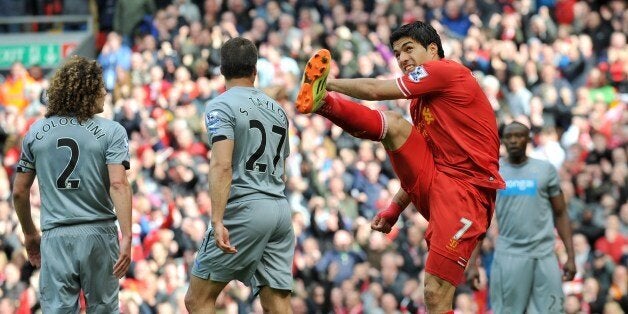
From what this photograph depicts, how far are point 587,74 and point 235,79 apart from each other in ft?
36.3

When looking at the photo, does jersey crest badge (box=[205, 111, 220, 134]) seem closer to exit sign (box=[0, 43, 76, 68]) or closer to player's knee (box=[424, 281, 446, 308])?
player's knee (box=[424, 281, 446, 308])

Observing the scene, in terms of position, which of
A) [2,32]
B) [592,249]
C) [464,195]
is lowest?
[2,32]

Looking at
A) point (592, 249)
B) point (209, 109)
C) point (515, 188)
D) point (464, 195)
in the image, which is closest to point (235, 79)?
point (209, 109)

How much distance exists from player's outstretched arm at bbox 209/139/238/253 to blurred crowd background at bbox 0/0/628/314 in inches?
254

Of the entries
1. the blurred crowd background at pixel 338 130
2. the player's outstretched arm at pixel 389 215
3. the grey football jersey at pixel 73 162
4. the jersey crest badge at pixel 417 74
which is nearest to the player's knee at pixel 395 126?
the jersey crest badge at pixel 417 74

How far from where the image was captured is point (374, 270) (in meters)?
15.1

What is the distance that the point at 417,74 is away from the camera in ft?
26.7

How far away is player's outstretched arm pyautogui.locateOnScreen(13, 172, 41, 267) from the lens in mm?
8500

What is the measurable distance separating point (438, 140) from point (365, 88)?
0.69m

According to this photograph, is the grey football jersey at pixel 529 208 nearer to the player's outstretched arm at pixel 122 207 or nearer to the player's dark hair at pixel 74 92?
the player's outstretched arm at pixel 122 207

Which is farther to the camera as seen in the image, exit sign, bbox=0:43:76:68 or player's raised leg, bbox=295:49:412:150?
exit sign, bbox=0:43:76:68

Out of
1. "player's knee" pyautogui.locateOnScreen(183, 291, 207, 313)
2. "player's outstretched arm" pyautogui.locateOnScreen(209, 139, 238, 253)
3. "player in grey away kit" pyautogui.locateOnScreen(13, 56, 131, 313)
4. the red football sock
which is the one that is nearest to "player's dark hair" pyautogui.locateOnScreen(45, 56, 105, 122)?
"player in grey away kit" pyautogui.locateOnScreen(13, 56, 131, 313)

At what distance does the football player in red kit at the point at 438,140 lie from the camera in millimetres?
8102

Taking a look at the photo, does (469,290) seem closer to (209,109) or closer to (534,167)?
(534,167)
